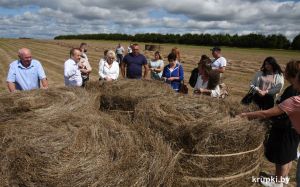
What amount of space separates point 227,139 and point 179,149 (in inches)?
24.2

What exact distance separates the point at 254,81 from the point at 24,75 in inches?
179

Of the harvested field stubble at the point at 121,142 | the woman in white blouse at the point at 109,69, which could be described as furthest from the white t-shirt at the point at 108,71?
the harvested field stubble at the point at 121,142

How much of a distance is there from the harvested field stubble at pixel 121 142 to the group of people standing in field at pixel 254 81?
2.05 feet

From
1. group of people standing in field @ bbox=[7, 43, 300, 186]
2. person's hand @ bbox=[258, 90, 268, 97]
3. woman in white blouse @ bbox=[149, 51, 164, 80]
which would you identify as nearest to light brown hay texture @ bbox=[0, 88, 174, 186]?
group of people standing in field @ bbox=[7, 43, 300, 186]

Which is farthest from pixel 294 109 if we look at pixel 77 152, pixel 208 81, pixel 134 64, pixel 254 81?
pixel 134 64

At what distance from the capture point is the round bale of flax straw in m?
4.11

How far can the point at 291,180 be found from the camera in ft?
18.5

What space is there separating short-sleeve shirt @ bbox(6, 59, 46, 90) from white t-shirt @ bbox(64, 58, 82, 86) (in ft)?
2.45

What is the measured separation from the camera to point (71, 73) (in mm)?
7367

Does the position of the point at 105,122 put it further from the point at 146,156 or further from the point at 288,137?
the point at 288,137

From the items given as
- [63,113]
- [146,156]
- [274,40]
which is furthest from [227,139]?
[274,40]

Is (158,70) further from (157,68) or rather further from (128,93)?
(128,93)

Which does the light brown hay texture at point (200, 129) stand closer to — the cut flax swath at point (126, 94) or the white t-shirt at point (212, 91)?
the cut flax swath at point (126, 94)

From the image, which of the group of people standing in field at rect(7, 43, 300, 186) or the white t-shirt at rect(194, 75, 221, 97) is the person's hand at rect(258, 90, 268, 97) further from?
the white t-shirt at rect(194, 75, 221, 97)
